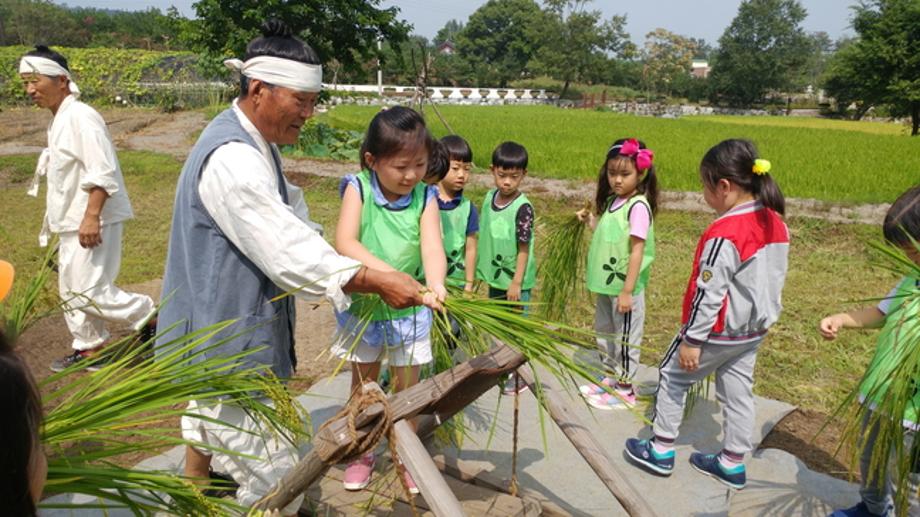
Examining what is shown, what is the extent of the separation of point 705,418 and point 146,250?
17.4ft

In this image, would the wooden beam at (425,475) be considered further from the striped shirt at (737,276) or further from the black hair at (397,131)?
the striped shirt at (737,276)

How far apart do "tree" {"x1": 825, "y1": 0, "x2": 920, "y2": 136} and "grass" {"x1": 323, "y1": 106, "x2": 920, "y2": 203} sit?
7.68m

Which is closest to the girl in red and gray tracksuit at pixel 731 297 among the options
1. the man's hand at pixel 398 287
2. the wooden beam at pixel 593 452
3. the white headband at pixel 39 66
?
the wooden beam at pixel 593 452

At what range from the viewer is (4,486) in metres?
0.90

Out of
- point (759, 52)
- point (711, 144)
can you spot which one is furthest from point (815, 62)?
point (711, 144)

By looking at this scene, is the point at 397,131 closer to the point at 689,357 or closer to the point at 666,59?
the point at 689,357

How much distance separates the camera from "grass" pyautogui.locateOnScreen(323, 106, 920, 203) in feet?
30.0

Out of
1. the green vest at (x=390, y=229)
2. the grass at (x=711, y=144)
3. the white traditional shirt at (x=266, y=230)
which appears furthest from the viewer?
the grass at (x=711, y=144)

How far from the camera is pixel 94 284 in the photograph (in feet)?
12.1

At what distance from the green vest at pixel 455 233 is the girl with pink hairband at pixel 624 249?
0.60 m

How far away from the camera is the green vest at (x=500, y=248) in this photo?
3.39 meters

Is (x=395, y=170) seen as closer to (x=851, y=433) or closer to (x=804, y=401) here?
(x=851, y=433)

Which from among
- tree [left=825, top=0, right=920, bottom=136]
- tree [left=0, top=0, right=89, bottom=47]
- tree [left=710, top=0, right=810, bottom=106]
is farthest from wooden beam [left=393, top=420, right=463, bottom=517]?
tree [left=710, top=0, right=810, bottom=106]

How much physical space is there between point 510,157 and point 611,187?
53cm
